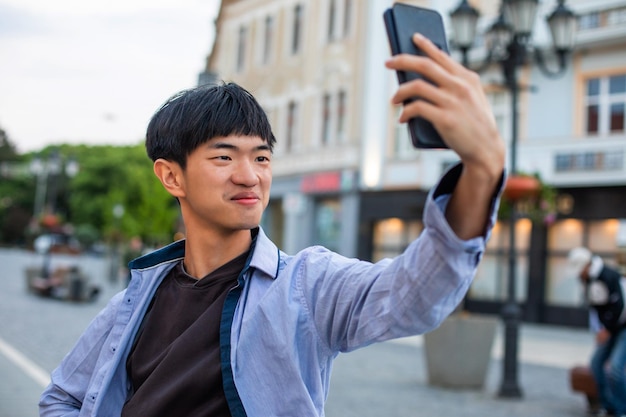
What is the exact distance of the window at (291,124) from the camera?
3169cm

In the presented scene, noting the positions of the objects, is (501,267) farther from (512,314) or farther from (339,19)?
(512,314)

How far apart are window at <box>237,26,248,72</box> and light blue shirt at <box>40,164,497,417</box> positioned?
33453 mm

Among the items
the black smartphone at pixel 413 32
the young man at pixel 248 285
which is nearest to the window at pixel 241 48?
the young man at pixel 248 285

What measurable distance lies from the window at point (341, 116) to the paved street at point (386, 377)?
12.6 metres

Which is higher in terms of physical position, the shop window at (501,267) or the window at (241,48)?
the window at (241,48)

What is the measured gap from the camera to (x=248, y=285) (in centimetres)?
194

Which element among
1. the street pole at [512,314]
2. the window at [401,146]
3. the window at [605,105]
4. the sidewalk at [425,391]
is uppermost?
the window at [605,105]

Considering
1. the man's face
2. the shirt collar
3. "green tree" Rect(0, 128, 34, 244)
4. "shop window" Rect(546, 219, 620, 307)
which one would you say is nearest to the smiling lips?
the man's face

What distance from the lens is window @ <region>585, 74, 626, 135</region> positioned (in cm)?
2167

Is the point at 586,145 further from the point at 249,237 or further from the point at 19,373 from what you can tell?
the point at 249,237

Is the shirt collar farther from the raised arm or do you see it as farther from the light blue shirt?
the raised arm

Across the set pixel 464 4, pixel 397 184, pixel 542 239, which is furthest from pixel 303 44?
pixel 464 4

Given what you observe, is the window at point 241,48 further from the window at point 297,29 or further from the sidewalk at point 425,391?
the sidewalk at point 425,391

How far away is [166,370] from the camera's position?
1.94m
